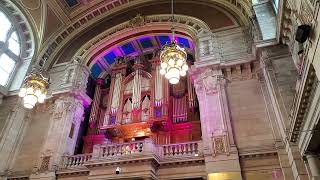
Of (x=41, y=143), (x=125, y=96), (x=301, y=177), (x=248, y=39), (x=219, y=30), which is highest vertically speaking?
(x=219, y=30)

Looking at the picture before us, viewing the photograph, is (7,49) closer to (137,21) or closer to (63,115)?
(63,115)

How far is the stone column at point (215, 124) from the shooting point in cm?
915

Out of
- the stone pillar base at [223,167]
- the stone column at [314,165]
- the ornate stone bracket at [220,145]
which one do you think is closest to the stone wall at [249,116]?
the ornate stone bracket at [220,145]

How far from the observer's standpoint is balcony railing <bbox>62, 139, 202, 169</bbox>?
32.5 ft

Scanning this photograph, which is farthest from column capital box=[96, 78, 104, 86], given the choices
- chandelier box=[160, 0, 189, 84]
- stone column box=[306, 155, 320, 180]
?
stone column box=[306, 155, 320, 180]

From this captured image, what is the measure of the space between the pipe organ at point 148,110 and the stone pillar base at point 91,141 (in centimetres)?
7

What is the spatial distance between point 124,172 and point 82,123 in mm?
6103

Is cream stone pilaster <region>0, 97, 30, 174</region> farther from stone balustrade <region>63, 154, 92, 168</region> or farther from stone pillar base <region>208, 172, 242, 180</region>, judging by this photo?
stone pillar base <region>208, 172, 242, 180</region>

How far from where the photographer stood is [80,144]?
46.7 feet

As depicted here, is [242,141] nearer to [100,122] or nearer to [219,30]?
[219,30]

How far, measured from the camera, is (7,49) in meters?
14.6

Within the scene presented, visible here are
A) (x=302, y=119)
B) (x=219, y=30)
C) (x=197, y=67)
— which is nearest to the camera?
(x=302, y=119)

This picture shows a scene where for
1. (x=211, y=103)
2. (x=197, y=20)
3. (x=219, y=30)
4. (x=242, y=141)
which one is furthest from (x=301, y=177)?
(x=197, y=20)

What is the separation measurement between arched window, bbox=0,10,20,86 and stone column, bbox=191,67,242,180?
9.93 metres
